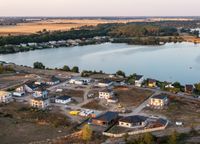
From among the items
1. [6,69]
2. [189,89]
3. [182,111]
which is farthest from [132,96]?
[6,69]

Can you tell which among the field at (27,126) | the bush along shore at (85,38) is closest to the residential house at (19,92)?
the field at (27,126)

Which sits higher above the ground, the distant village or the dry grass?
the dry grass

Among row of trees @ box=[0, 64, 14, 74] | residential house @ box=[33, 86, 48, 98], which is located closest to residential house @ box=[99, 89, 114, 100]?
residential house @ box=[33, 86, 48, 98]

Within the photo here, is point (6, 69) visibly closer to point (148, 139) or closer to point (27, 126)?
point (27, 126)

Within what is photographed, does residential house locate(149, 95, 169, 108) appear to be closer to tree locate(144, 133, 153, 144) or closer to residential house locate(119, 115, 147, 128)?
residential house locate(119, 115, 147, 128)

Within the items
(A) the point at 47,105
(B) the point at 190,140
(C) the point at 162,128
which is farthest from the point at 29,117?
(B) the point at 190,140

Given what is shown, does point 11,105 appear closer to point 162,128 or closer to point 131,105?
point 131,105
